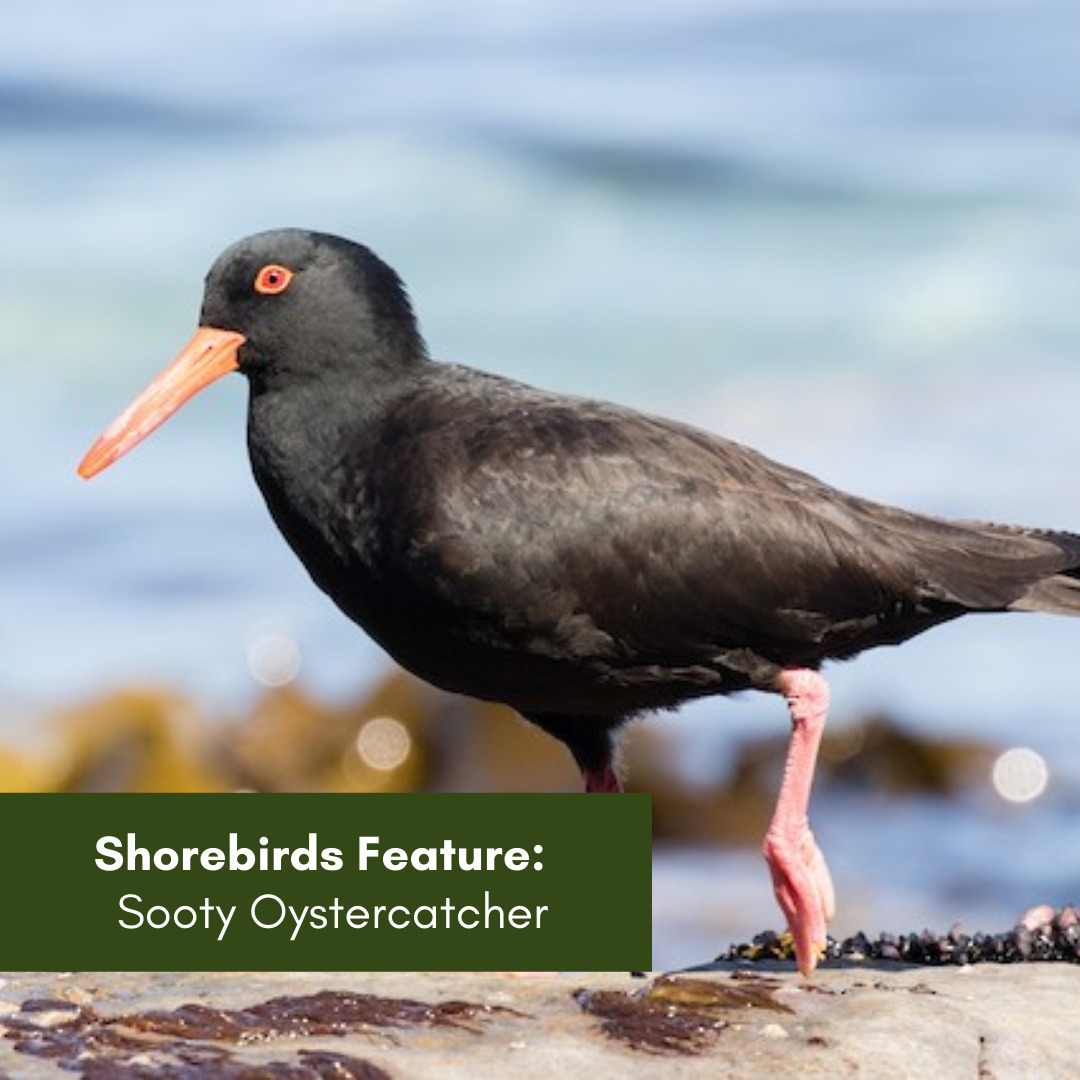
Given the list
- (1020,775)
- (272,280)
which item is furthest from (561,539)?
(1020,775)

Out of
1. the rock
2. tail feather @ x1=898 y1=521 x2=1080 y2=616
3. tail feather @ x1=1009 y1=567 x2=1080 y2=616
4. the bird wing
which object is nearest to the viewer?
the rock

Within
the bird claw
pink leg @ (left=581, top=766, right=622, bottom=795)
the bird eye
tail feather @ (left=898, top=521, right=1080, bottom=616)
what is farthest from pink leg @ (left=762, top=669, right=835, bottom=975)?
the bird eye

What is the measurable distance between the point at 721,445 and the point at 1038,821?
430 centimetres

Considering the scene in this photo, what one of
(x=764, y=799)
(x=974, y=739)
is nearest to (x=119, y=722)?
(x=764, y=799)

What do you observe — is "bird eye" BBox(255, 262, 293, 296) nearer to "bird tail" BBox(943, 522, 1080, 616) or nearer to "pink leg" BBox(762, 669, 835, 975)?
"pink leg" BBox(762, 669, 835, 975)

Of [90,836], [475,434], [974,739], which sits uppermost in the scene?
[974,739]

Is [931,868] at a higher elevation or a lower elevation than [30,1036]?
higher

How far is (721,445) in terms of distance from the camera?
704 centimetres

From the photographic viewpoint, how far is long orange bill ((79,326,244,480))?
285 inches

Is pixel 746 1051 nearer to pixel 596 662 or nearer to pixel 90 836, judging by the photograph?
pixel 596 662

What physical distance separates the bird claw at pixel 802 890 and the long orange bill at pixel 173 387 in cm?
177

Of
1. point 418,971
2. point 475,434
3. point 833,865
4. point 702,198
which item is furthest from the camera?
point 702,198

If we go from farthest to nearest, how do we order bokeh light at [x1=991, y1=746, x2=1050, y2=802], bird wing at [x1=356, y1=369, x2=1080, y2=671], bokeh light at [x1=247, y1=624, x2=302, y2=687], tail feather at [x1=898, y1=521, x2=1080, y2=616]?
bokeh light at [x1=247, y1=624, x2=302, y2=687], bokeh light at [x1=991, y1=746, x2=1050, y2=802], tail feather at [x1=898, y1=521, x2=1080, y2=616], bird wing at [x1=356, y1=369, x2=1080, y2=671]

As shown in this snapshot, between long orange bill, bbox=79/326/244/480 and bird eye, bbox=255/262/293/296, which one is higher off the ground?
bird eye, bbox=255/262/293/296
